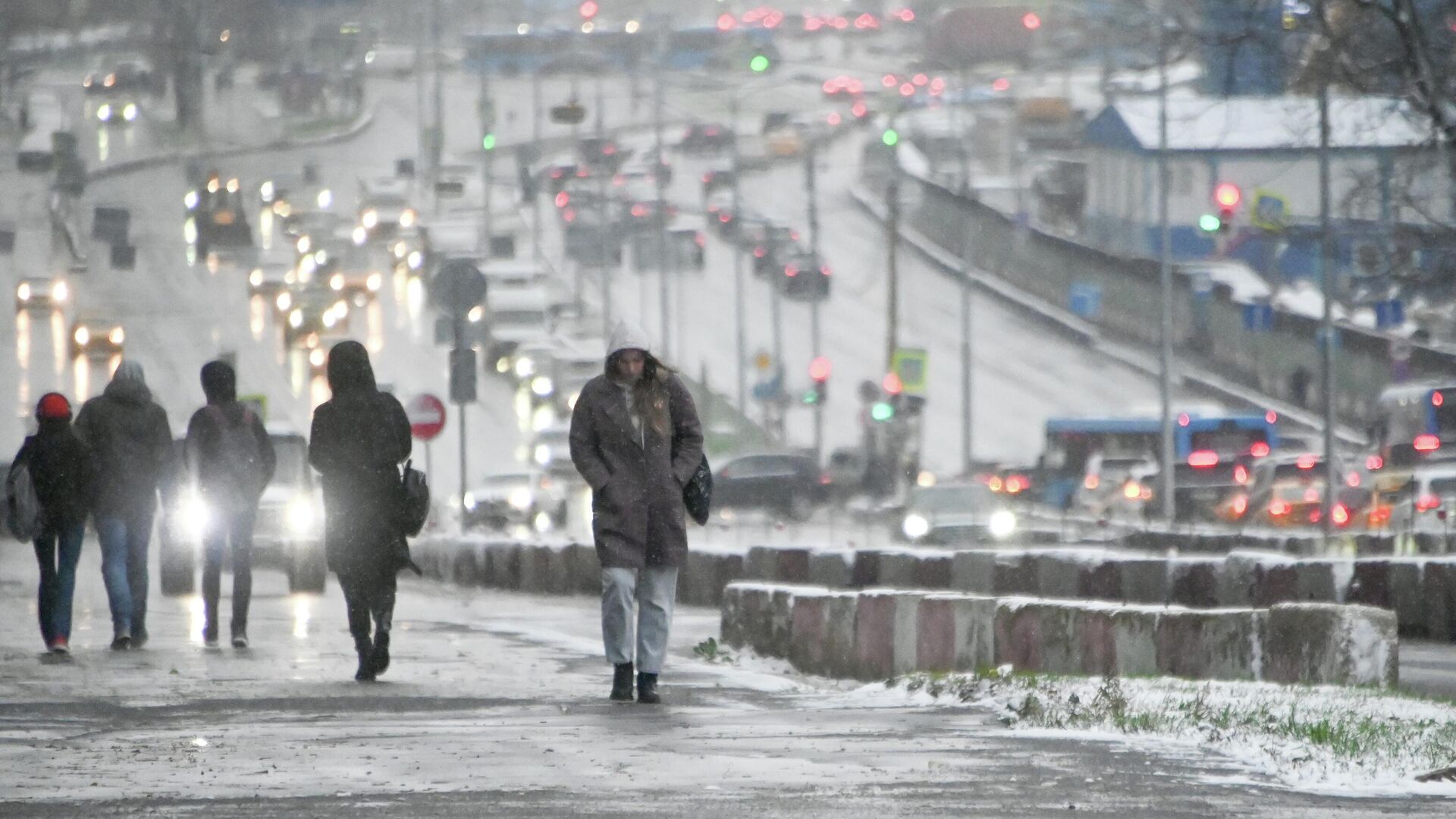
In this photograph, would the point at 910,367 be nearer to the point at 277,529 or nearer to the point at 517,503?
the point at 517,503

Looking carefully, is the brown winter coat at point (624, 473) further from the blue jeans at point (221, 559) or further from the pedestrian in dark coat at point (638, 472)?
the blue jeans at point (221, 559)

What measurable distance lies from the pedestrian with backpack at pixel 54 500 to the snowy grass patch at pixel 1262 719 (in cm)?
499

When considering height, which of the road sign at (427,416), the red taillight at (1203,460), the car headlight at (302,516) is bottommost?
the car headlight at (302,516)

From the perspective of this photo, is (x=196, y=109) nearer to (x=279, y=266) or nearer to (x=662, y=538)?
(x=279, y=266)

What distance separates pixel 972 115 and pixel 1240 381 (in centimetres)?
5830

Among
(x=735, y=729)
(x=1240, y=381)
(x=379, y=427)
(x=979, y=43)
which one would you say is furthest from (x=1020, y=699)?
(x=979, y=43)

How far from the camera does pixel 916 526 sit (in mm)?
42438

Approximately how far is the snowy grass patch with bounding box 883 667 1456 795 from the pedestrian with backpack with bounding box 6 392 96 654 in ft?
16.4

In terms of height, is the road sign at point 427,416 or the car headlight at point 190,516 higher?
the road sign at point 427,416

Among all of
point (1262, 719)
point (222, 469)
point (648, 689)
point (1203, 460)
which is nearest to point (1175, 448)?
point (1203, 460)

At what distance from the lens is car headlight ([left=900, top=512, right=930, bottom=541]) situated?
42312mm

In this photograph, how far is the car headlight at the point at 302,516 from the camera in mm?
25656

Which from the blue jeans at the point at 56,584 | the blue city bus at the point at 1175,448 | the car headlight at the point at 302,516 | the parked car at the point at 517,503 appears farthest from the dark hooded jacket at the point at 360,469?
the parked car at the point at 517,503

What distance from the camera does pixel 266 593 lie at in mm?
23641
